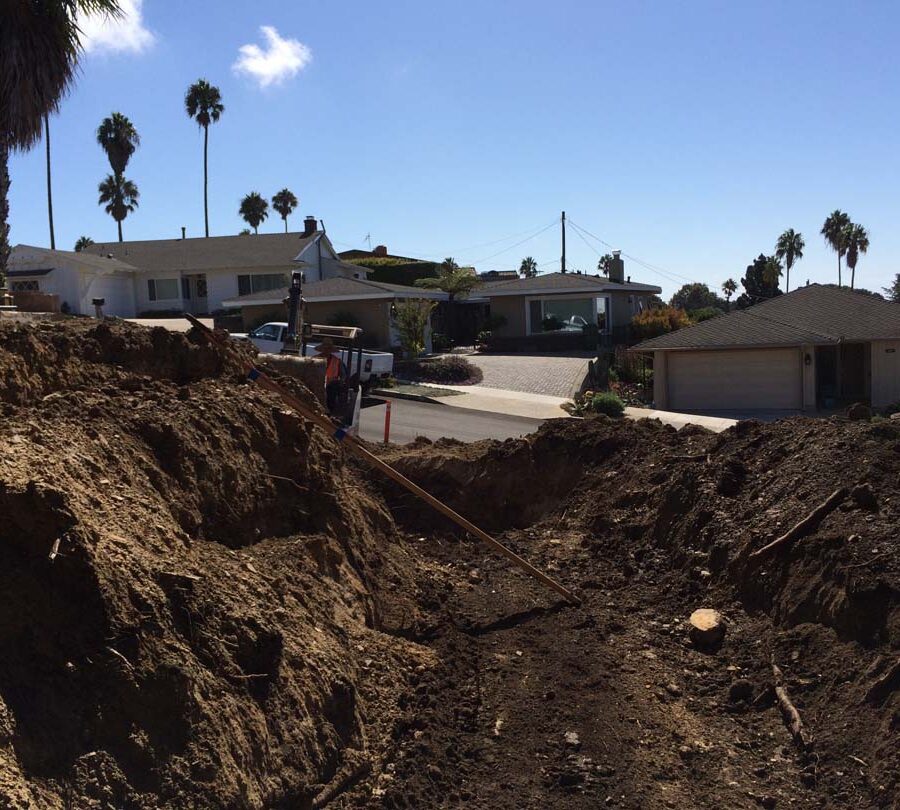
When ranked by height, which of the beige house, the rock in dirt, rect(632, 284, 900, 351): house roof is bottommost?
the rock in dirt

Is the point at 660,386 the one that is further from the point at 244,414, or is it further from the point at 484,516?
the point at 244,414

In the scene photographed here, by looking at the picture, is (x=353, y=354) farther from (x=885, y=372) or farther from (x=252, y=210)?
(x=252, y=210)

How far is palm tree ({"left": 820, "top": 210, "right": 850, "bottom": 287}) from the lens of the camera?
257 ft

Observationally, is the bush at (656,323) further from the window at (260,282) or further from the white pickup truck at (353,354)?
the window at (260,282)

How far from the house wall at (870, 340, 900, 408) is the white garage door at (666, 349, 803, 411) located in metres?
2.74

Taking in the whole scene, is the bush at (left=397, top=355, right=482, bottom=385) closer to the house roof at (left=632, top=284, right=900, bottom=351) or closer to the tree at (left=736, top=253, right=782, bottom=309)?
the house roof at (left=632, top=284, right=900, bottom=351)

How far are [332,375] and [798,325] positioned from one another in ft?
76.4

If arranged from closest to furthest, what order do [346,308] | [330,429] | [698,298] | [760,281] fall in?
[330,429]
[346,308]
[760,281]
[698,298]

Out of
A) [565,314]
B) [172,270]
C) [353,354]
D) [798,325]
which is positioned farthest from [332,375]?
[172,270]

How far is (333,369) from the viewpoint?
49.6 ft

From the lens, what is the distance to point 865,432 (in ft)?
36.1

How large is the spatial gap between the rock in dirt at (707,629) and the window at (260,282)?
132 feet

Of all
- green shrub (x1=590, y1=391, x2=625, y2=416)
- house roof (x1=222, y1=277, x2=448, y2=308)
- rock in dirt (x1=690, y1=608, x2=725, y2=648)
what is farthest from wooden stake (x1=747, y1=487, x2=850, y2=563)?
house roof (x1=222, y1=277, x2=448, y2=308)

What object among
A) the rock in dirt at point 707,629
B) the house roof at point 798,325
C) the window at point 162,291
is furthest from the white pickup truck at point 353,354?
the window at point 162,291
